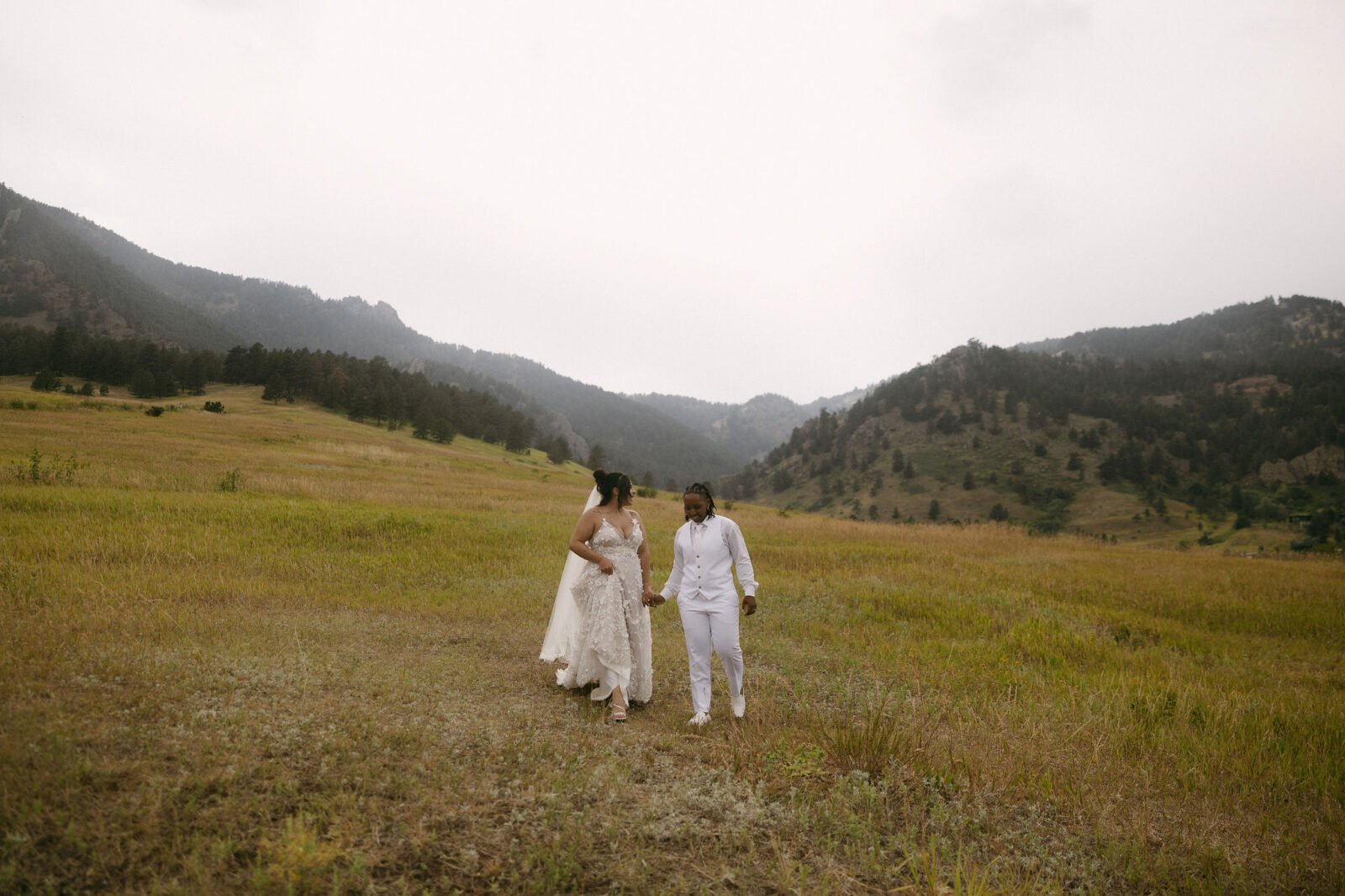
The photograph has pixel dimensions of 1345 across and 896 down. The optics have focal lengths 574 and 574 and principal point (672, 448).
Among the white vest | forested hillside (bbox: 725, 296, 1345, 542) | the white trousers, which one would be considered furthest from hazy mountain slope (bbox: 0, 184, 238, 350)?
the white trousers

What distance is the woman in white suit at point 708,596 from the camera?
6895mm

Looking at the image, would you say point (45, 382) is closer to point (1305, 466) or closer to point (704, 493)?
point (704, 493)

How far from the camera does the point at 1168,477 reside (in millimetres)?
138750

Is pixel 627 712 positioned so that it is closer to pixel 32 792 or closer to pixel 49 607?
pixel 32 792

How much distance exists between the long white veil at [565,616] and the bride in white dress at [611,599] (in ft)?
0.48

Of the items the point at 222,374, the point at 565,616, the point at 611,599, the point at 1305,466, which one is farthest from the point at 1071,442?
the point at 222,374

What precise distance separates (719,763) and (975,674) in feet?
19.3

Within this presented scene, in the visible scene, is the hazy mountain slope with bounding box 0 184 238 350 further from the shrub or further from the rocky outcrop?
the rocky outcrop

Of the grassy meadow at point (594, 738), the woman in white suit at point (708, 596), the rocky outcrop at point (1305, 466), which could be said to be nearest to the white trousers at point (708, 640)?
the woman in white suit at point (708, 596)

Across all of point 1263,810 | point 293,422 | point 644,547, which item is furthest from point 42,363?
point 1263,810

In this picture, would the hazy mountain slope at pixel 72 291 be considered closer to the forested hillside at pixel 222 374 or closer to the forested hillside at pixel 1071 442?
the forested hillside at pixel 222 374

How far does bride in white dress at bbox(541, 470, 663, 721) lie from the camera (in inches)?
291

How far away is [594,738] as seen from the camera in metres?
5.94

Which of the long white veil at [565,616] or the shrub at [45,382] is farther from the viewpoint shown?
the shrub at [45,382]
